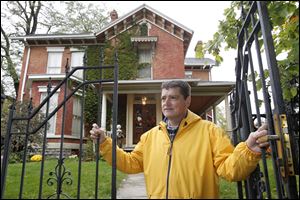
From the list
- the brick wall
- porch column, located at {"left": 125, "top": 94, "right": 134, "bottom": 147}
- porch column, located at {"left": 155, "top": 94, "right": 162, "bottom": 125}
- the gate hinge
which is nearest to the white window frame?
porch column, located at {"left": 125, "top": 94, "right": 134, "bottom": 147}

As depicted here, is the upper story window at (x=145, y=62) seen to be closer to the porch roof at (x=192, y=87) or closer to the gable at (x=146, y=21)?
the gable at (x=146, y=21)

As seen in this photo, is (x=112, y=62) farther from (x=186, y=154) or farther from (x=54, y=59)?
(x=186, y=154)

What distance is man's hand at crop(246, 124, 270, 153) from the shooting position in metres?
1.42

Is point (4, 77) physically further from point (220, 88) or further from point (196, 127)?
point (196, 127)

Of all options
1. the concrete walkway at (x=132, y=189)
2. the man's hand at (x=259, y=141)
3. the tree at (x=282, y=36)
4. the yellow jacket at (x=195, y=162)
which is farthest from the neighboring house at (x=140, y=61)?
the man's hand at (x=259, y=141)

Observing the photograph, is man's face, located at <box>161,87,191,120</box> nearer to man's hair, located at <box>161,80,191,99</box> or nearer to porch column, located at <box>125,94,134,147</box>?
man's hair, located at <box>161,80,191,99</box>

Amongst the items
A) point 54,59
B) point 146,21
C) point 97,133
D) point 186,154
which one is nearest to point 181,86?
point 186,154

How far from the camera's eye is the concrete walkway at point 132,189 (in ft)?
14.7

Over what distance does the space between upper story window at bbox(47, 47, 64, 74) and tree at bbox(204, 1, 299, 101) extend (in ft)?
48.1

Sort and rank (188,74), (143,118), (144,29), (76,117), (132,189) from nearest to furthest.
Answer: (132,189)
(143,118)
(76,117)
(144,29)
(188,74)

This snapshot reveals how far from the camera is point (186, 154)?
6.19 feet

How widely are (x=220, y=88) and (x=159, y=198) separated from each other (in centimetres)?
1075

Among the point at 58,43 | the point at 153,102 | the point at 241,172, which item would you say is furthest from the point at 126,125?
the point at 241,172

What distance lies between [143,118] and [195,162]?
11962 millimetres
